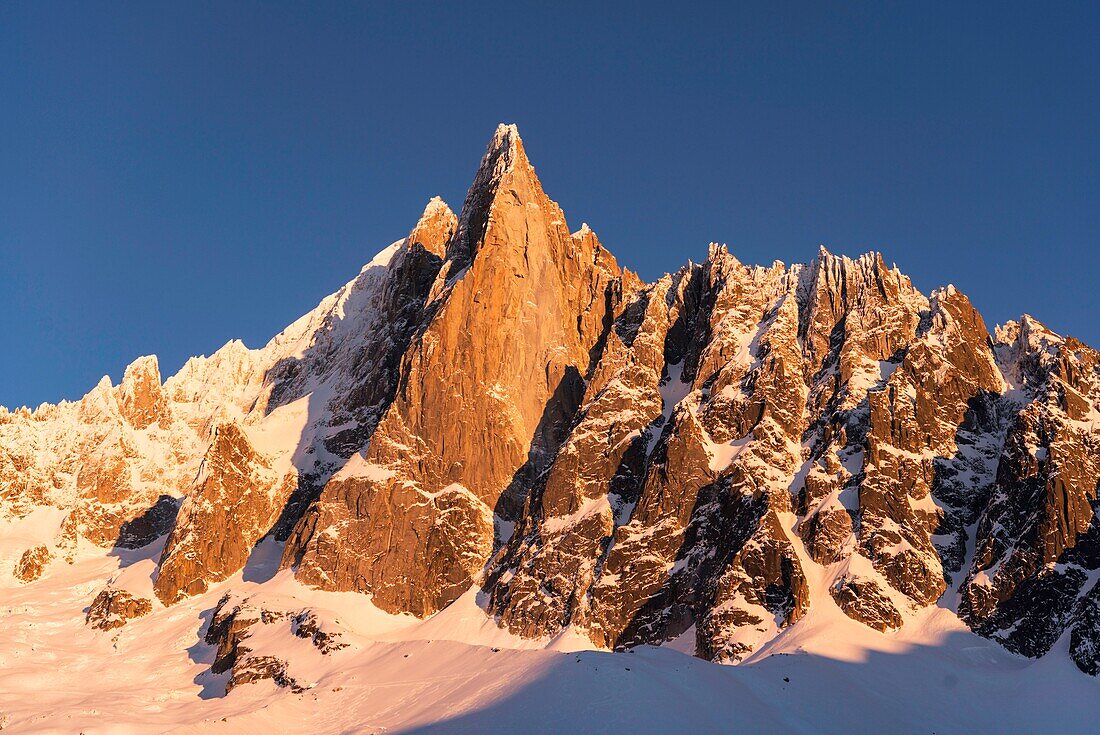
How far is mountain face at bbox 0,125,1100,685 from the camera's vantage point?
12056 cm

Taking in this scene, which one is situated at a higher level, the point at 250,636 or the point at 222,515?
the point at 222,515

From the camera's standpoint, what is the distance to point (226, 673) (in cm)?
13425

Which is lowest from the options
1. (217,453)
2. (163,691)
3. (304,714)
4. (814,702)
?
(814,702)

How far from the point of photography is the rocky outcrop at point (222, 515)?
16762 centimetres

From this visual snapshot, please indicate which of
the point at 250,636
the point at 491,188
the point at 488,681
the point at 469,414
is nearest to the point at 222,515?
the point at 250,636

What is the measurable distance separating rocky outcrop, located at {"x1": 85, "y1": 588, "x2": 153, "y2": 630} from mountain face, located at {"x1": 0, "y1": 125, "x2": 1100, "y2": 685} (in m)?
0.37

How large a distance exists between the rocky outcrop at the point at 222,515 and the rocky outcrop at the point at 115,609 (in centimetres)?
395

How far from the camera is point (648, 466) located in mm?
142625

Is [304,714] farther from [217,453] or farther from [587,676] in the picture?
[217,453]

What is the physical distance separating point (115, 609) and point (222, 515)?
19.9 metres

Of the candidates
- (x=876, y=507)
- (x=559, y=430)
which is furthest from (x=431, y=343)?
(x=876, y=507)

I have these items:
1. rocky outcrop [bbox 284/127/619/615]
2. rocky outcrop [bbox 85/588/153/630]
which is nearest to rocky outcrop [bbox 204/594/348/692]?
rocky outcrop [bbox 284/127/619/615]

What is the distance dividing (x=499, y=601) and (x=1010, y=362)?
72616mm

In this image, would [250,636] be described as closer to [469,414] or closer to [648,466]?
[469,414]
